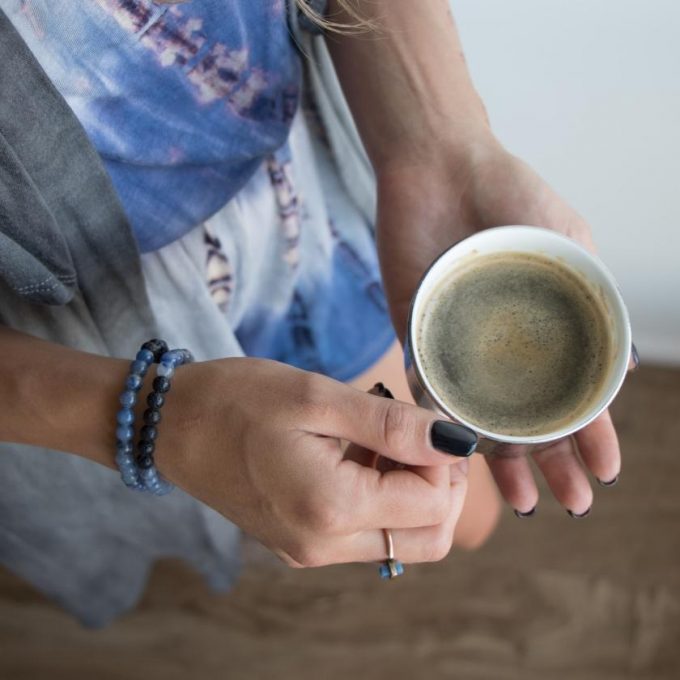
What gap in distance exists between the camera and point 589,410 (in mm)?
549

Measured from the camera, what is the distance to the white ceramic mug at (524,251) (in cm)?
55

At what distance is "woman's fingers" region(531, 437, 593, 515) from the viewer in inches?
27.2

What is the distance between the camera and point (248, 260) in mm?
798

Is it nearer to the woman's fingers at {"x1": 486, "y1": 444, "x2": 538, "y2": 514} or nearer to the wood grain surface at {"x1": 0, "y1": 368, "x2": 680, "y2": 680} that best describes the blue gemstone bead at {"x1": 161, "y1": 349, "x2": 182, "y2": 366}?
the woman's fingers at {"x1": 486, "y1": 444, "x2": 538, "y2": 514}

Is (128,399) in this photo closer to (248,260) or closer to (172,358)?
(172,358)

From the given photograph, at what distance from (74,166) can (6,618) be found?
0.97m

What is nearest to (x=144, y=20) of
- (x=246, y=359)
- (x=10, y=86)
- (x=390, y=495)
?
(x=10, y=86)

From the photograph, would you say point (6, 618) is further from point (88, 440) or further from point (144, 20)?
point (144, 20)

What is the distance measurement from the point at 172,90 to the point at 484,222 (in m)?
0.28

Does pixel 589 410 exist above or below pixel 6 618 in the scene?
above

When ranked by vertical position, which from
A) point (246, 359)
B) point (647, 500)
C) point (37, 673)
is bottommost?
point (647, 500)

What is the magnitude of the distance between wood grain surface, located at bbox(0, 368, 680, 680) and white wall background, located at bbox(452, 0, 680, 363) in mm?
340

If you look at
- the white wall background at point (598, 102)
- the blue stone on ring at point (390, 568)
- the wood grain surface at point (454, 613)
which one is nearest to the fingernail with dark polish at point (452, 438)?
the blue stone on ring at point (390, 568)

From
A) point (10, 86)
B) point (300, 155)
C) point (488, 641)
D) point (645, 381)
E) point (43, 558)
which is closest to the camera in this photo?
point (10, 86)
